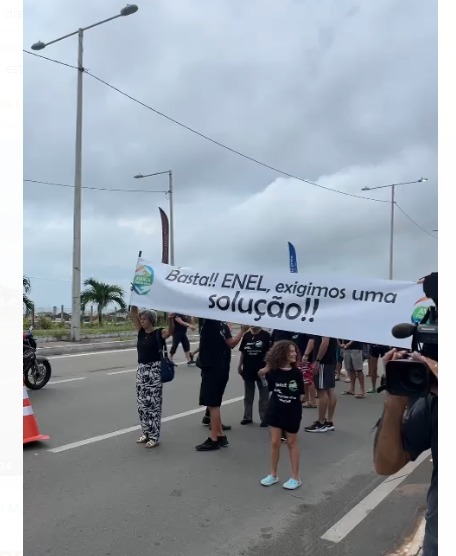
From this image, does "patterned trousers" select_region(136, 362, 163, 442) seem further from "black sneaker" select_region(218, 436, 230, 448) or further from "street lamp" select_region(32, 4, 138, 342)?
"street lamp" select_region(32, 4, 138, 342)

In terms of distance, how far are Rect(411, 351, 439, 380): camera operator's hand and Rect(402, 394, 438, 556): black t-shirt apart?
158 mm

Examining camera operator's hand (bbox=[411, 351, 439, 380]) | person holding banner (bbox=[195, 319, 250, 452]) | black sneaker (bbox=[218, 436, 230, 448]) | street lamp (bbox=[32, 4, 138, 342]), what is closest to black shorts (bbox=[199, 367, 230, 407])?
person holding banner (bbox=[195, 319, 250, 452])

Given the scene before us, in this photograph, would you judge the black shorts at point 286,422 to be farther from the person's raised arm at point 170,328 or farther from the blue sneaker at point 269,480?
the person's raised arm at point 170,328

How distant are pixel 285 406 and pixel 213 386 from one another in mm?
1311

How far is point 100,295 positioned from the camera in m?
29.2

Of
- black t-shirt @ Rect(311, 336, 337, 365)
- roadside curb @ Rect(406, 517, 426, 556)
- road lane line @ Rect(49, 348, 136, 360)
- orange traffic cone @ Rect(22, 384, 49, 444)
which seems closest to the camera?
roadside curb @ Rect(406, 517, 426, 556)

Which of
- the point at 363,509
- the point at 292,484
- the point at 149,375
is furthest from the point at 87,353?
the point at 363,509

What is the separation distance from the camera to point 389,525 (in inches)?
161

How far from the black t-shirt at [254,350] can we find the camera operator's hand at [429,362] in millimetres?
5395

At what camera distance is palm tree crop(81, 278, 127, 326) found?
2912 centimetres

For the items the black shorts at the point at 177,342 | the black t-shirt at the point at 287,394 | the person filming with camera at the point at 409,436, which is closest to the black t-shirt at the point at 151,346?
the black t-shirt at the point at 287,394

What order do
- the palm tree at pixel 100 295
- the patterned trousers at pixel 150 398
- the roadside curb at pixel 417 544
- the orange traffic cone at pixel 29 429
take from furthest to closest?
the palm tree at pixel 100 295 → the patterned trousers at pixel 150 398 → the orange traffic cone at pixel 29 429 → the roadside curb at pixel 417 544

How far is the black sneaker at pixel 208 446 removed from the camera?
595cm
